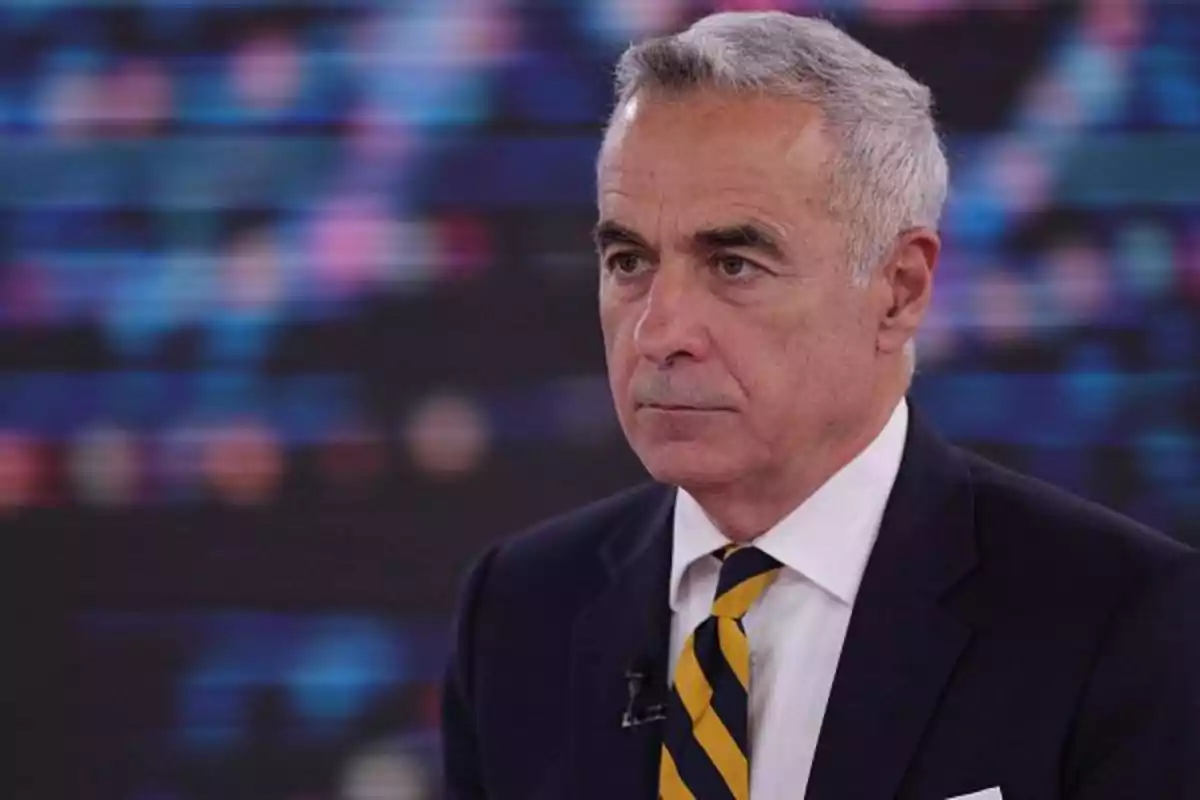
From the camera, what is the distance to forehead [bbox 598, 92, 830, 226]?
1870 millimetres

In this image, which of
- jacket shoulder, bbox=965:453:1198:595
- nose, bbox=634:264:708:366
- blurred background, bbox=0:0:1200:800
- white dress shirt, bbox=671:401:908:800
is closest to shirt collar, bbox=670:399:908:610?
white dress shirt, bbox=671:401:908:800

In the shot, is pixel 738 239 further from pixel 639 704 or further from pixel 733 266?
pixel 639 704

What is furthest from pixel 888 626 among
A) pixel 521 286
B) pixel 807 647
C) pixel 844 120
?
pixel 521 286

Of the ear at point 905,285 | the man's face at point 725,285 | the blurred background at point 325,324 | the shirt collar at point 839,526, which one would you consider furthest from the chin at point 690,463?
the blurred background at point 325,324

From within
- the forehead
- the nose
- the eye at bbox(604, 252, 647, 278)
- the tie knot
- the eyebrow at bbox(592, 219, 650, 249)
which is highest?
the forehead

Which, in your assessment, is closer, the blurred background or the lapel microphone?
the lapel microphone

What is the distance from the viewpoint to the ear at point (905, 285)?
198 centimetres

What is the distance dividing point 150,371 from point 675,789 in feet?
4.83

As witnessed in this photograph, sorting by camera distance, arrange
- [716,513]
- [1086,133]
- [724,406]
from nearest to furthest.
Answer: [724,406] < [716,513] < [1086,133]

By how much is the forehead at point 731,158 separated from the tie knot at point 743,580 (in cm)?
35

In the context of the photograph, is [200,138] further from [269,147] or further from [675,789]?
[675,789]

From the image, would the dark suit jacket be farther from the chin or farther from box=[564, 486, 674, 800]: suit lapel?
the chin

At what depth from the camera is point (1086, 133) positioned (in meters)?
3.00

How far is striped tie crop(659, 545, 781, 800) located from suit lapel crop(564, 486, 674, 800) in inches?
1.9
